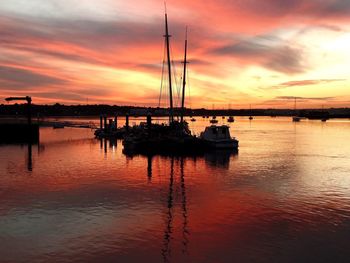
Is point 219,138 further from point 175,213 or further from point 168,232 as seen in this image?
point 168,232

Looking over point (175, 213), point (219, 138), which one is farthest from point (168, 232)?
point (219, 138)

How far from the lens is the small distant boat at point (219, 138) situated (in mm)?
61531

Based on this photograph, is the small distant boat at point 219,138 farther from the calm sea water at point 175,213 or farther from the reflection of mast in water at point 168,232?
the reflection of mast in water at point 168,232

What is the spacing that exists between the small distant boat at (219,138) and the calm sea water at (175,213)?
17.0 m

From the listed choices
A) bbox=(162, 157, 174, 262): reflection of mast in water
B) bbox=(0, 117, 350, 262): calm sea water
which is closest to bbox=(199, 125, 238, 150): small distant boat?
bbox=(0, 117, 350, 262): calm sea water

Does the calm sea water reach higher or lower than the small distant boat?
lower

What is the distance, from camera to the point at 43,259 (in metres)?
16.3

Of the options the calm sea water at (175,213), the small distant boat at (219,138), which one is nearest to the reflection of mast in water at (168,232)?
the calm sea water at (175,213)

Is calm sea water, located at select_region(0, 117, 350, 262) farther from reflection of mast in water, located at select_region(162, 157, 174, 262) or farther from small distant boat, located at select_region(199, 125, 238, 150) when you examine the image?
small distant boat, located at select_region(199, 125, 238, 150)

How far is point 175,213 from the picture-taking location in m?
23.9

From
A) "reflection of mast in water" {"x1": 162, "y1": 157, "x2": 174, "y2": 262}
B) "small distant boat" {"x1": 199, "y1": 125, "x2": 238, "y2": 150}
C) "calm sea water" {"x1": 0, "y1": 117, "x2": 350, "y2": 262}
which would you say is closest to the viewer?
"reflection of mast in water" {"x1": 162, "y1": 157, "x2": 174, "y2": 262}

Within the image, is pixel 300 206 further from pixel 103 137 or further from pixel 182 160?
pixel 103 137

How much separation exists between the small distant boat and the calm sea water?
17.0 m

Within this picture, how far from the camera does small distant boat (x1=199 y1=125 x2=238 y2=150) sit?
6153 cm
